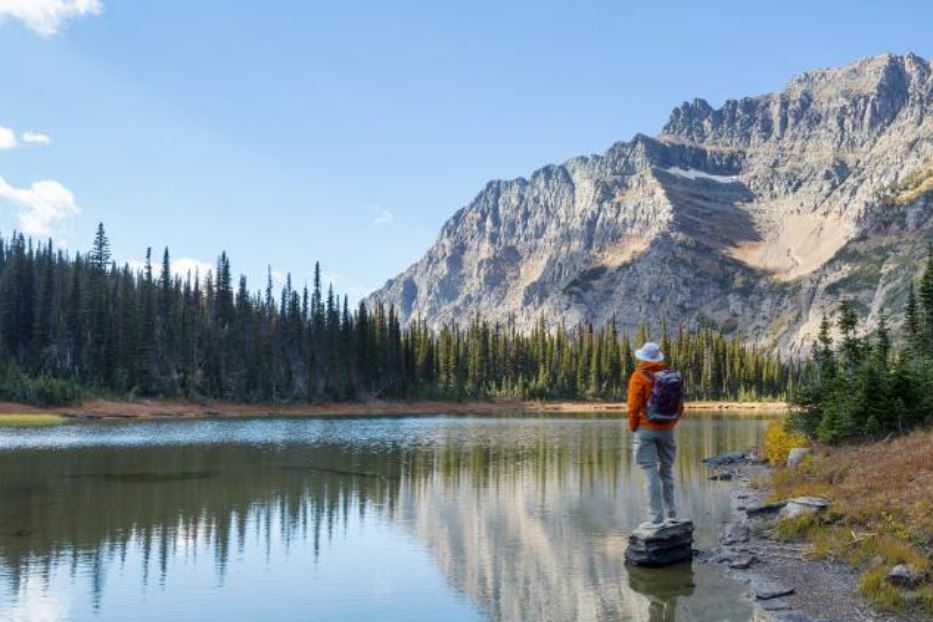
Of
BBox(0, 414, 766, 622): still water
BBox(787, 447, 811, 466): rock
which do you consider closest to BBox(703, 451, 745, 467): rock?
BBox(0, 414, 766, 622): still water

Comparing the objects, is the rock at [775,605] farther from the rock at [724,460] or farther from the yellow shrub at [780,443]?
the rock at [724,460]

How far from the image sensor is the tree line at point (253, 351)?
112625 millimetres

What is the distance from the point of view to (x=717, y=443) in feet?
198

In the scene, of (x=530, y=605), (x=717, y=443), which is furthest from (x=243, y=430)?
(x=530, y=605)

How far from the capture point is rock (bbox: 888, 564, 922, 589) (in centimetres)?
1455

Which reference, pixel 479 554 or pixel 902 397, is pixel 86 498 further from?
pixel 902 397

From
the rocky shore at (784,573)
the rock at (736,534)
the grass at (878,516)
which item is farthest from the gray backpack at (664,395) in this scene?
the rock at (736,534)

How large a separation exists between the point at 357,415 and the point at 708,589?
10217 centimetres

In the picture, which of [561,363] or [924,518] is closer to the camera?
[924,518]

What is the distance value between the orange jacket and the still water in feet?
10.8

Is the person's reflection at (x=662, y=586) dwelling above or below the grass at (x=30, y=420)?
below

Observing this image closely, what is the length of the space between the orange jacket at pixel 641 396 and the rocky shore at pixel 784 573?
143 inches

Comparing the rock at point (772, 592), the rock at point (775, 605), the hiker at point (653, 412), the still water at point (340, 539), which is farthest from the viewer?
the hiker at point (653, 412)

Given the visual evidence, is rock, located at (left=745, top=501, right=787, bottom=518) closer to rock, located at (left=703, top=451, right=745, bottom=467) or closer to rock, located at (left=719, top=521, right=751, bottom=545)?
rock, located at (left=719, top=521, right=751, bottom=545)
